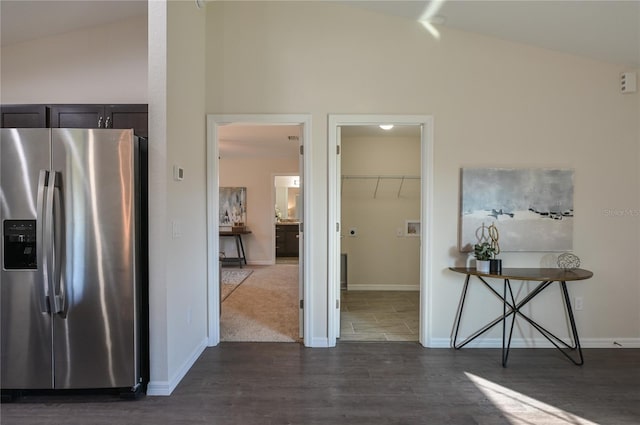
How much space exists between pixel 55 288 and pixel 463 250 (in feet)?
10.5

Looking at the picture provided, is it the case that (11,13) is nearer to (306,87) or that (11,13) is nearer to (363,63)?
(306,87)

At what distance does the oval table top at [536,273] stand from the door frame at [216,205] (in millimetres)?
1397

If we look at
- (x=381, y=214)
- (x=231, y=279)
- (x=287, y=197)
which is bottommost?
(x=231, y=279)

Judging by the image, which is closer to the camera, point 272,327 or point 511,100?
point 511,100

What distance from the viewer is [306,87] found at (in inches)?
119

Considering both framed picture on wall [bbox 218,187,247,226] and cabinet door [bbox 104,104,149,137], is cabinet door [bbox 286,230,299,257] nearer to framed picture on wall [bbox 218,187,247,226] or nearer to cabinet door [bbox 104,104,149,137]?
framed picture on wall [bbox 218,187,247,226]

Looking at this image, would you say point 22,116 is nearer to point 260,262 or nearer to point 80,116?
point 80,116

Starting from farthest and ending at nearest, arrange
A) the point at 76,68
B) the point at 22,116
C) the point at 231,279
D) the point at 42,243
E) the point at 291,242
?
the point at 291,242 → the point at 231,279 → the point at 76,68 → the point at 22,116 → the point at 42,243

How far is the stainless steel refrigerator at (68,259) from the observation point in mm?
2041

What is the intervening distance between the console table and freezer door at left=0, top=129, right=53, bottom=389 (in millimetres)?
3186

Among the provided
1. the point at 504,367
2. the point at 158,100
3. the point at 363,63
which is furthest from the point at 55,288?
the point at 504,367

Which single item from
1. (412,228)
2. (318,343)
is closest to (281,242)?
(412,228)

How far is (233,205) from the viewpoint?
763 centimetres

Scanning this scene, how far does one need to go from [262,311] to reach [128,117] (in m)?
2.63
